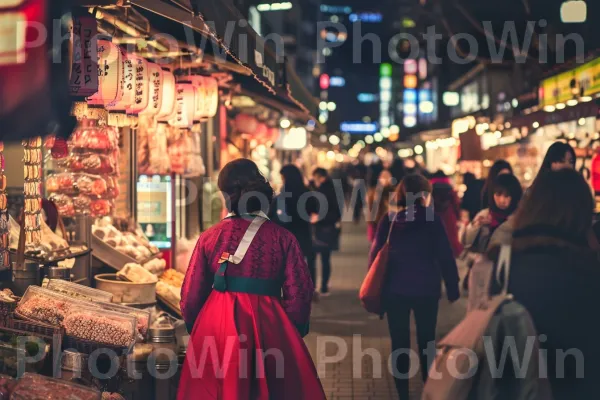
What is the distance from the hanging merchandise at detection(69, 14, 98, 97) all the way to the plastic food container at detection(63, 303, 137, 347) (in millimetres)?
1470

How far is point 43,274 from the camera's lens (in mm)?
7695

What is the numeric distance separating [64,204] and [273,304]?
434cm

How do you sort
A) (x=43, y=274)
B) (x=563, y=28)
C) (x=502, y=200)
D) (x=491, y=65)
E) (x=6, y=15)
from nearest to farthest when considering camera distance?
1. (x=6, y=15)
2. (x=43, y=274)
3. (x=502, y=200)
4. (x=563, y=28)
5. (x=491, y=65)

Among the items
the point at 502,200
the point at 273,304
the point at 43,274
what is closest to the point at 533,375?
the point at 273,304

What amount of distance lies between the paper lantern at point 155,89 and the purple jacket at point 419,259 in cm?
282

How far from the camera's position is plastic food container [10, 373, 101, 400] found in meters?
5.47

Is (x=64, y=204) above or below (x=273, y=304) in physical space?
above

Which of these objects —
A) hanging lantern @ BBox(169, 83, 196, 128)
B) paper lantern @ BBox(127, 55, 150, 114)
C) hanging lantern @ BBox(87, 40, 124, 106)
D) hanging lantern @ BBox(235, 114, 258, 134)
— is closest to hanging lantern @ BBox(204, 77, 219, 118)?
hanging lantern @ BBox(169, 83, 196, 128)

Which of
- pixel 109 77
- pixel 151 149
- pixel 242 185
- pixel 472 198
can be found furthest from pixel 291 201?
pixel 242 185

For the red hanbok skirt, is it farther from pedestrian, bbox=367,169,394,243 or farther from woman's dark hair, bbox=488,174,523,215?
woman's dark hair, bbox=488,174,523,215

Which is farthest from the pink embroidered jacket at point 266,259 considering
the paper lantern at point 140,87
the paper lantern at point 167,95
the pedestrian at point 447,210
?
the pedestrian at point 447,210

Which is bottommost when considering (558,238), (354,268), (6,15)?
(354,268)

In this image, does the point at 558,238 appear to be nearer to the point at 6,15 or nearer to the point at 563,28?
the point at 6,15

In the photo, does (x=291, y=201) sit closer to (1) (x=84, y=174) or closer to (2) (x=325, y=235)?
(2) (x=325, y=235)
